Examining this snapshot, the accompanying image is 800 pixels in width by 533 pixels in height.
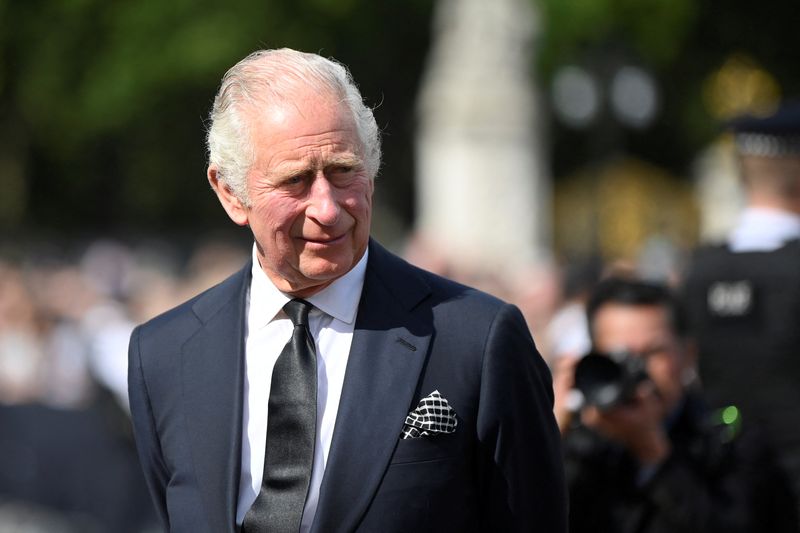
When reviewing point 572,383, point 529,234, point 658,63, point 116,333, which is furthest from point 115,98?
point 572,383

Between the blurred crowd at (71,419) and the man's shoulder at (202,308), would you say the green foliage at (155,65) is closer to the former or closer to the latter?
the blurred crowd at (71,419)

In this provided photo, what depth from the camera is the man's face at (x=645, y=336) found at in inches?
212

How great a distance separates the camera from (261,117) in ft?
12.3

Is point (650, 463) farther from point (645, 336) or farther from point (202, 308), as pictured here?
point (202, 308)

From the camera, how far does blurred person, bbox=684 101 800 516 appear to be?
5.60m

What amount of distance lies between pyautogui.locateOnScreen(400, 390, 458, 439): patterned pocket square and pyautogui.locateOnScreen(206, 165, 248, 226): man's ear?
0.63m

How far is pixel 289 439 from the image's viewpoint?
3.74 m

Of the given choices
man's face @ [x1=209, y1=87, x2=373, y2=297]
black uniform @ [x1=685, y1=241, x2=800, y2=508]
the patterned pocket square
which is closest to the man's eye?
man's face @ [x1=209, y1=87, x2=373, y2=297]

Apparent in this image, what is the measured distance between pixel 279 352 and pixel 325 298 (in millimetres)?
161

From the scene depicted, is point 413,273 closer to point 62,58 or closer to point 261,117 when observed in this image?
point 261,117

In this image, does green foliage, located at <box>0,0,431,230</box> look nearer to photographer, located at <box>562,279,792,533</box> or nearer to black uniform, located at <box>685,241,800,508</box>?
black uniform, located at <box>685,241,800,508</box>

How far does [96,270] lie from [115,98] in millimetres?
2733

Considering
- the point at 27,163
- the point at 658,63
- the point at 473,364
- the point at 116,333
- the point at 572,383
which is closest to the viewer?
the point at 473,364

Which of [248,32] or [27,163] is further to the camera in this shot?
[27,163]
